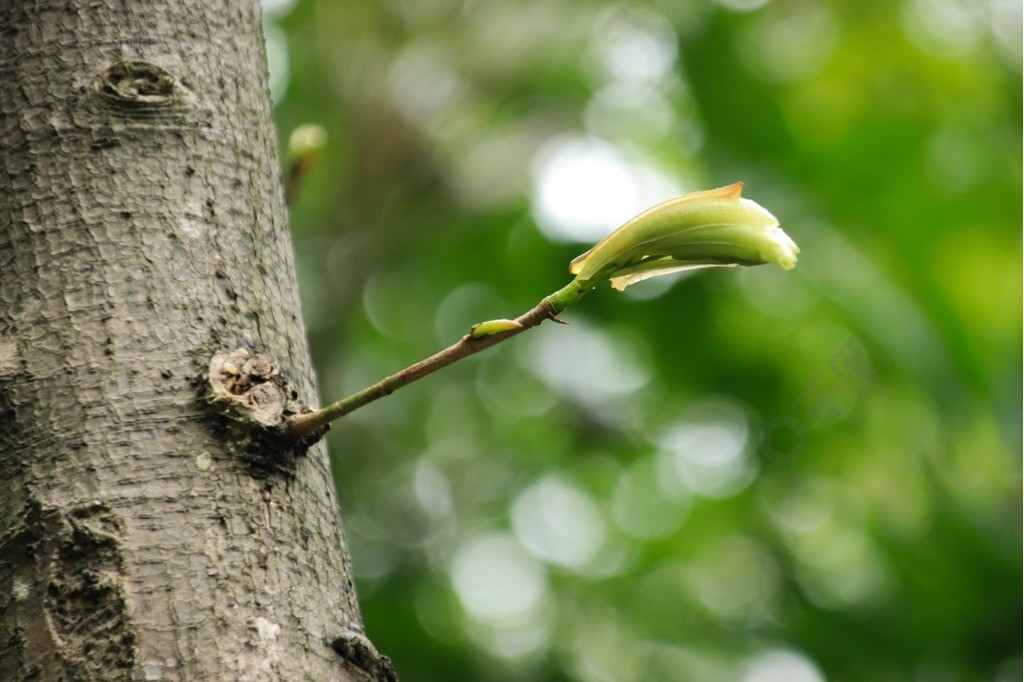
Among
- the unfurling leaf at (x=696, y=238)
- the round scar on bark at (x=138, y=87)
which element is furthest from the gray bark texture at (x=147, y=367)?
the unfurling leaf at (x=696, y=238)

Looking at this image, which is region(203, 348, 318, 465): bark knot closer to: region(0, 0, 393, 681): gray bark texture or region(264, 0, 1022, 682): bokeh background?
region(0, 0, 393, 681): gray bark texture

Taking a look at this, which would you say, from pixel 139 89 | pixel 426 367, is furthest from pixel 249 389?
pixel 139 89

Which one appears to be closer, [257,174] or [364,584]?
[257,174]

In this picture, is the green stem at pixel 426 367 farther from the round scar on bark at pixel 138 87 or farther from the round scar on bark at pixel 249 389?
the round scar on bark at pixel 138 87

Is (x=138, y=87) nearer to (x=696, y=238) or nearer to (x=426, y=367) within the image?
(x=426, y=367)

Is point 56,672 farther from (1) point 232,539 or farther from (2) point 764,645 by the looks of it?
(2) point 764,645

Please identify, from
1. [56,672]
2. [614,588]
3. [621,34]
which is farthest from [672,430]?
[56,672]
